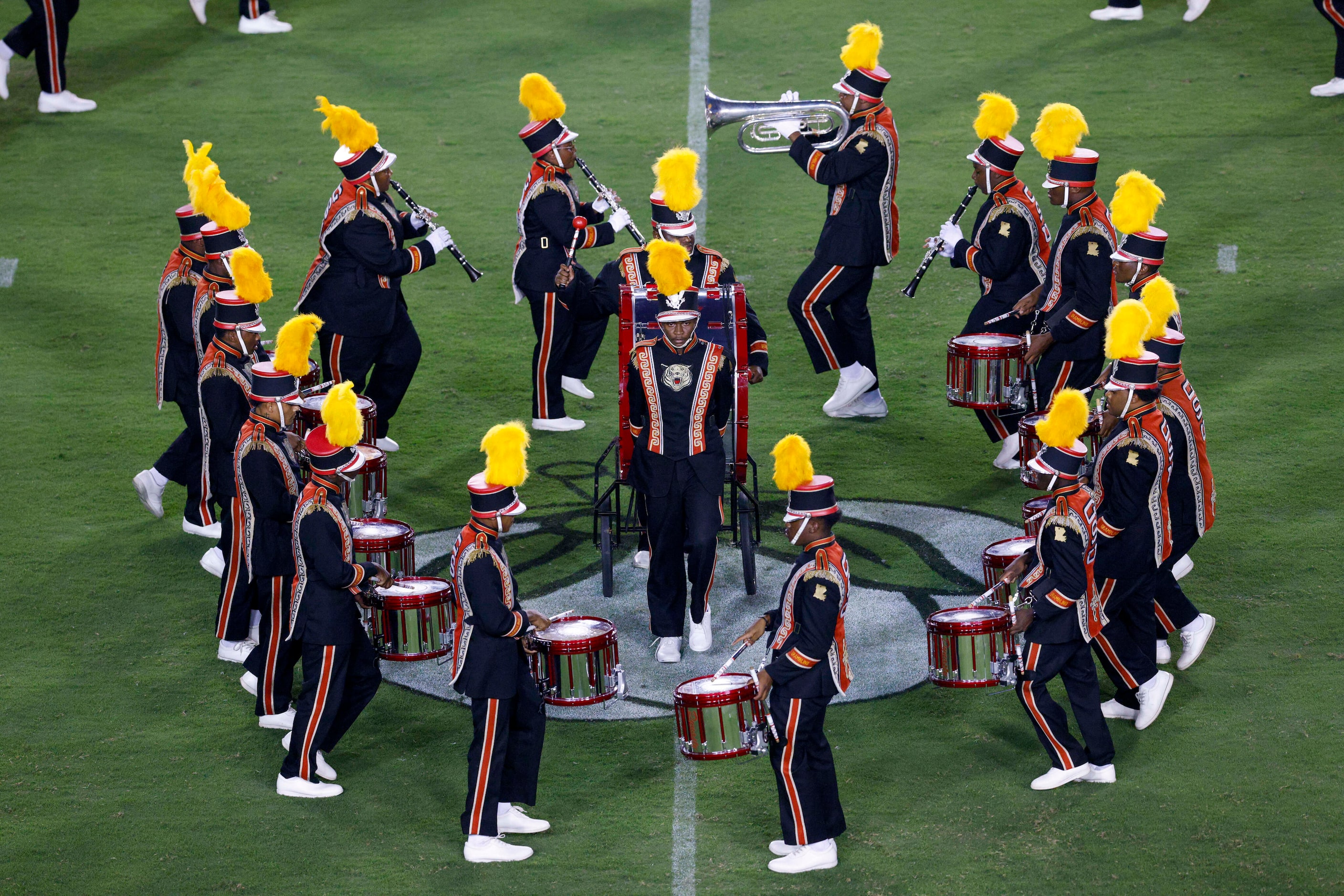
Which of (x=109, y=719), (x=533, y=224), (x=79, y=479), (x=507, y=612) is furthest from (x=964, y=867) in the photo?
(x=79, y=479)

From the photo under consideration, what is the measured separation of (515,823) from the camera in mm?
6555

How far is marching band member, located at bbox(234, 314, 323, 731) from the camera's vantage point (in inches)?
282

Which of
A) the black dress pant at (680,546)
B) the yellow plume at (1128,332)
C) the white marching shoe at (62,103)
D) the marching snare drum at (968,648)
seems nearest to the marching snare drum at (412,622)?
the black dress pant at (680,546)

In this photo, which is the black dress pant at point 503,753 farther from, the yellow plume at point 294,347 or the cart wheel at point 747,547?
the cart wheel at point 747,547

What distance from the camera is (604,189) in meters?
9.94

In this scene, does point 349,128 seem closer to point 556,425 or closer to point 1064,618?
point 556,425

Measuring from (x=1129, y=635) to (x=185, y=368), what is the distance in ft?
16.1

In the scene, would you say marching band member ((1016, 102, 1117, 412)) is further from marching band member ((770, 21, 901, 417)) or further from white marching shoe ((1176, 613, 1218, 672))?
white marching shoe ((1176, 613, 1218, 672))

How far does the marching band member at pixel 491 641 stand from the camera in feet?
20.6

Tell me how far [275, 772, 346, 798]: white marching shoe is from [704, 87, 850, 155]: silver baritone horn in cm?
457

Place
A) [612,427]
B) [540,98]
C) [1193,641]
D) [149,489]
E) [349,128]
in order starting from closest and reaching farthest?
[1193,641] < [349,128] < [149,489] < [540,98] < [612,427]

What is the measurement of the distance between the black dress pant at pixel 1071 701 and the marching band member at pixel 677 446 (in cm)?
167

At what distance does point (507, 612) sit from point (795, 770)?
1216mm

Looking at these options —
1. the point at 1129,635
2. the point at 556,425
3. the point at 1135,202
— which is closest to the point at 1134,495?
the point at 1129,635
